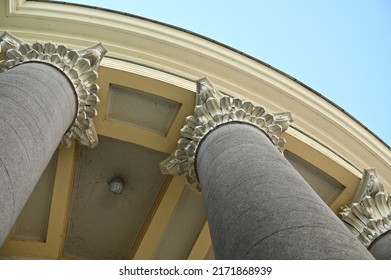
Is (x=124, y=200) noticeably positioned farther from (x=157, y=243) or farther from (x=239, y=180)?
(x=239, y=180)

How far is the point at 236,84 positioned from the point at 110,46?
4.15 metres

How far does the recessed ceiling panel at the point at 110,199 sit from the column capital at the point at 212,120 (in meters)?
Result: 2.64

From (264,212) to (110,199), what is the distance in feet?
32.0

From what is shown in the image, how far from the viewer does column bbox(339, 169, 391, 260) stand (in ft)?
33.4

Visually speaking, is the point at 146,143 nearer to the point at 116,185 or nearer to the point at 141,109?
the point at 141,109

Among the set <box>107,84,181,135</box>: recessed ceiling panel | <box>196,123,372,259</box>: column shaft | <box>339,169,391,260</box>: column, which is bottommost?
<box>196,123,372,259</box>: column shaft

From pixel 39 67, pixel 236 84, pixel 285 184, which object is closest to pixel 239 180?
pixel 285 184

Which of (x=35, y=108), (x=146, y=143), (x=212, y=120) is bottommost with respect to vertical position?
(x=35, y=108)

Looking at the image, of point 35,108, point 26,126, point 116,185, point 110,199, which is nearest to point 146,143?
point 116,185

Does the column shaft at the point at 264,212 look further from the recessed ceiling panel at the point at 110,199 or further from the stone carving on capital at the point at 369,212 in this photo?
the recessed ceiling panel at the point at 110,199

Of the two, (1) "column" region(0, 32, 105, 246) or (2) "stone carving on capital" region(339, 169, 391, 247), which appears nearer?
(1) "column" region(0, 32, 105, 246)

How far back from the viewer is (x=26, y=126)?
5.94 m

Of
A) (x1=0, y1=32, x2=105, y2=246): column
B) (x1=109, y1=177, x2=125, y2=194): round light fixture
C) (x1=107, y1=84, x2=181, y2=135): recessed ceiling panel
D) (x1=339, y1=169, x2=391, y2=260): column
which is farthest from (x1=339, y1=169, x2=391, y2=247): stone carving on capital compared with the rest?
(x1=0, y1=32, x2=105, y2=246): column

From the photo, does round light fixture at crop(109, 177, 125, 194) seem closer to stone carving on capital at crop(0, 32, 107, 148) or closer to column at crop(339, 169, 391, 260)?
stone carving on capital at crop(0, 32, 107, 148)
